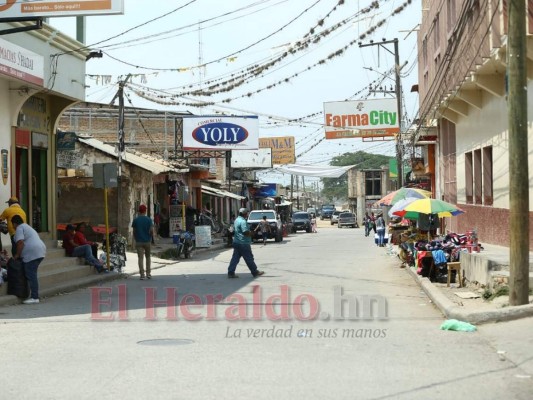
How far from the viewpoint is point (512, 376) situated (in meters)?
7.49

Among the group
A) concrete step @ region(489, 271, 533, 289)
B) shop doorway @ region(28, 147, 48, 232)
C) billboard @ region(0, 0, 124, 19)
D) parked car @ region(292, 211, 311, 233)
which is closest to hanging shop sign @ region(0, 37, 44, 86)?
billboard @ region(0, 0, 124, 19)

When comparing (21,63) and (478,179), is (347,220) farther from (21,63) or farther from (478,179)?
(21,63)

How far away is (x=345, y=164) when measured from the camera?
136750 mm

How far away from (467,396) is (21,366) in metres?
4.60

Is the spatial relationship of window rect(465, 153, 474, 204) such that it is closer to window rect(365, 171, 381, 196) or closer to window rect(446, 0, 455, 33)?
window rect(446, 0, 455, 33)

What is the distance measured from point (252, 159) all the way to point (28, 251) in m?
48.5

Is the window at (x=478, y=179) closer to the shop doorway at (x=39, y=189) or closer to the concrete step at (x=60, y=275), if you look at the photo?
the concrete step at (x=60, y=275)

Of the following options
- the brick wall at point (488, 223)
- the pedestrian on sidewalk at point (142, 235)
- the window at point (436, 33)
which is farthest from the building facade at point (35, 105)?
the window at point (436, 33)

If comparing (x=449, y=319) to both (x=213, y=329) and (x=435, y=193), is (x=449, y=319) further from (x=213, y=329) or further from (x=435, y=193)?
(x=435, y=193)

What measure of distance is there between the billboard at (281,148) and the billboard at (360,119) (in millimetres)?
22111

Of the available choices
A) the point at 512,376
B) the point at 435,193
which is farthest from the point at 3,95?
the point at 435,193

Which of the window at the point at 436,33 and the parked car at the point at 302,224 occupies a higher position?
the window at the point at 436,33

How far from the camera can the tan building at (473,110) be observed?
1694 centimetres

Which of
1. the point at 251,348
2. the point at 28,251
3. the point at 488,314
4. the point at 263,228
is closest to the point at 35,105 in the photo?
the point at 28,251
